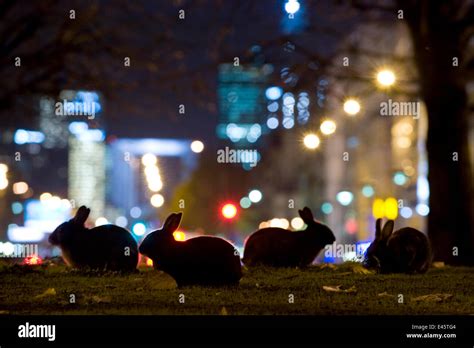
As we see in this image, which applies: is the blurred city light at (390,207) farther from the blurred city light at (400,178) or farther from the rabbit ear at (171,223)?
the rabbit ear at (171,223)

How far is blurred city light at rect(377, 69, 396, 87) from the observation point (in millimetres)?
18859

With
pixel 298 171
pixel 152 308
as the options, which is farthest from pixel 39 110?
pixel 298 171

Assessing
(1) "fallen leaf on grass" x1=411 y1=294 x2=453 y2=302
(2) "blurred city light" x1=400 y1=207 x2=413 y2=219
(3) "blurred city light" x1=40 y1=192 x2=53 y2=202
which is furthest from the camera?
(3) "blurred city light" x1=40 y1=192 x2=53 y2=202

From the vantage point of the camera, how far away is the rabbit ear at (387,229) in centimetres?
1174

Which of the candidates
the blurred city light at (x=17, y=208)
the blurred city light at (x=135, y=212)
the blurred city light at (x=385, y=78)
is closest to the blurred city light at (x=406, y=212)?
the blurred city light at (x=17, y=208)

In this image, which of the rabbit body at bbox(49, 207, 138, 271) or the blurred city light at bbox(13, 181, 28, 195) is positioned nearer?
the rabbit body at bbox(49, 207, 138, 271)

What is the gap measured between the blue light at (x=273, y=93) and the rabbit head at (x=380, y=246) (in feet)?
26.7

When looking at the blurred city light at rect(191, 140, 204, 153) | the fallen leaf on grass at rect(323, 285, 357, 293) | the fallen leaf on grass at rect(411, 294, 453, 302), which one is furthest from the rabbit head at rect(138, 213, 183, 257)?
the blurred city light at rect(191, 140, 204, 153)

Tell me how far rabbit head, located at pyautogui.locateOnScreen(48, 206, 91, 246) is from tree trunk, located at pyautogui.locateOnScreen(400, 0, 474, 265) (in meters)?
7.57

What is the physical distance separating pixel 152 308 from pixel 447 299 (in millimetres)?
3301

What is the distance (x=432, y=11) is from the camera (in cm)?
1762

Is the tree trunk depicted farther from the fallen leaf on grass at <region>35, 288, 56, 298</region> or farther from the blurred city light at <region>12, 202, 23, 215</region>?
the blurred city light at <region>12, 202, 23, 215</region>

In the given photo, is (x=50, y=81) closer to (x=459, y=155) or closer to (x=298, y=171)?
(x=459, y=155)

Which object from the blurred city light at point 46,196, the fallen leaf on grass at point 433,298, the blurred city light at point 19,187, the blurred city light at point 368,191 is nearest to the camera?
the fallen leaf on grass at point 433,298
